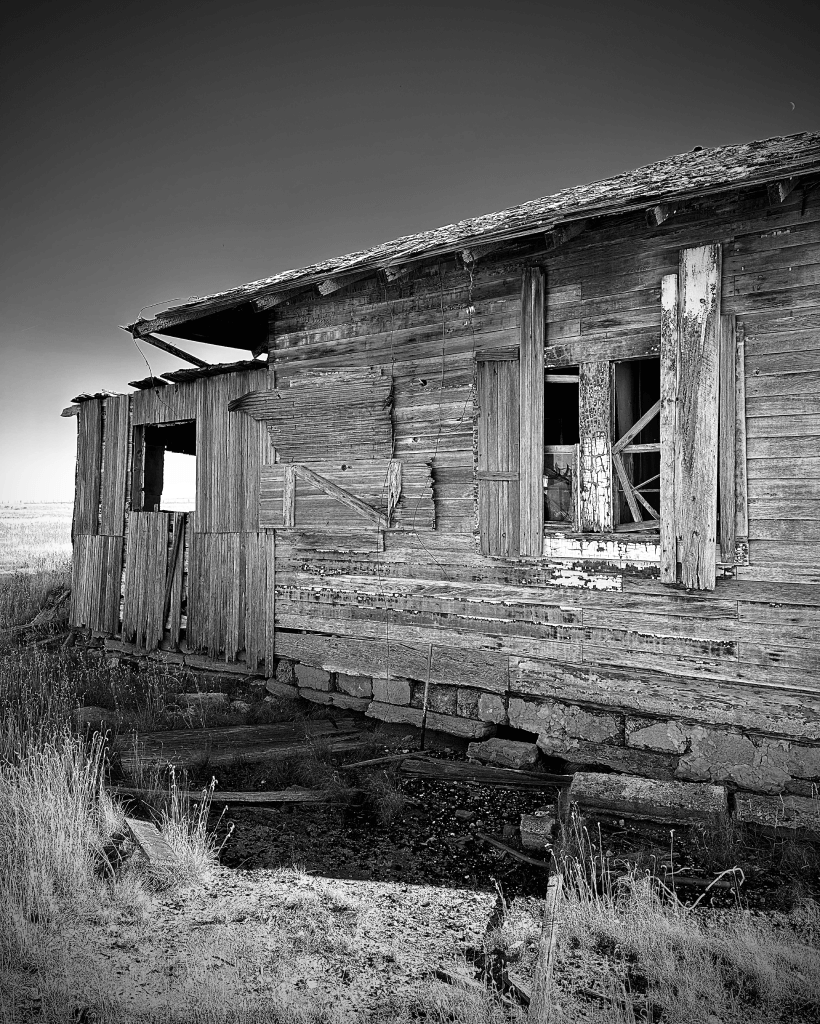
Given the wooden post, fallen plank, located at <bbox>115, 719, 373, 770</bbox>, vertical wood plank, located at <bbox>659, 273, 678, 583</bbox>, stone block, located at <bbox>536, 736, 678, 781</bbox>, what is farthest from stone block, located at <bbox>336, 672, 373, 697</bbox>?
the wooden post

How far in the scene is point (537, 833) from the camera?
4.90m

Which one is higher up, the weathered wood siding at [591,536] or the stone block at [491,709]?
the weathered wood siding at [591,536]

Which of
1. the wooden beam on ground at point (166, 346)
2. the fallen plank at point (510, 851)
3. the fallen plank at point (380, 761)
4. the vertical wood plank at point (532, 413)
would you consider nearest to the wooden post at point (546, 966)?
the fallen plank at point (510, 851)

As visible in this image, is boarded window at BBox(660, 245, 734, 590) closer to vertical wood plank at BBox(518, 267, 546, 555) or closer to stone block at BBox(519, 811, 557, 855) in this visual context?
vertical wood plank at BBox(518, 267, 546, 555)

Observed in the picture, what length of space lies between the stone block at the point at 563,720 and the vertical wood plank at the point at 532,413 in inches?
58.6

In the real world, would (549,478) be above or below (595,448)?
below

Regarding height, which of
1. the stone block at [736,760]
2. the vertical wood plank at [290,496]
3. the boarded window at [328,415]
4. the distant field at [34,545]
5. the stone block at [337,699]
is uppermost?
the boarded window at [328,415]

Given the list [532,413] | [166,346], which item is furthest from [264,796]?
[166,346]

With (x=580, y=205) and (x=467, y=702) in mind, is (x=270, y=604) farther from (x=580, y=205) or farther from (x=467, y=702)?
(x=580, y=205)

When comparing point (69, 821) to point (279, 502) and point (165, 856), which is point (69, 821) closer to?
point (165, 856)

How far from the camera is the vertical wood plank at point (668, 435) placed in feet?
18.8

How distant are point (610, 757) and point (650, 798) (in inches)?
42.3

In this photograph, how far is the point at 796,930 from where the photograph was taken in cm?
365

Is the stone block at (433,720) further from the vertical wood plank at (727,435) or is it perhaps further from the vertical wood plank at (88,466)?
the vertical wood plank at (88,466)
